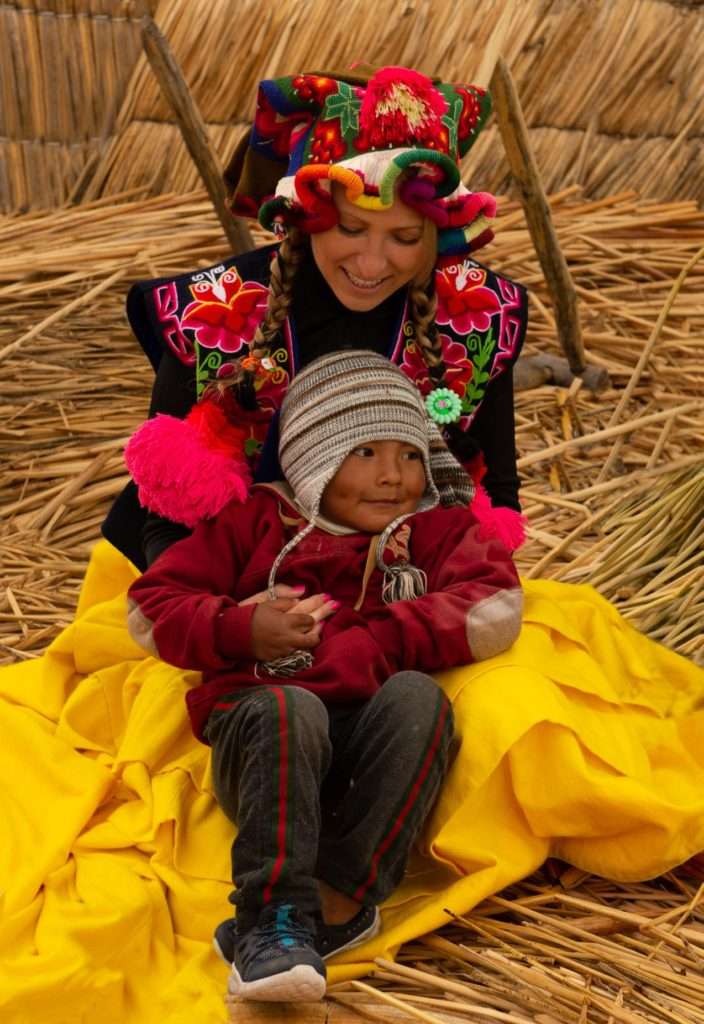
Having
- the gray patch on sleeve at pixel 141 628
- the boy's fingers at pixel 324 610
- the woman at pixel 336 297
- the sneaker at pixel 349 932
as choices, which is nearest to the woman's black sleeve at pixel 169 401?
the woman at pixel 336 297

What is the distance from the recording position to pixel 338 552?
7.54 feet

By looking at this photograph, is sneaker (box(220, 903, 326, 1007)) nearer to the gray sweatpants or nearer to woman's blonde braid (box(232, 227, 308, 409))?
the gray sweatpants

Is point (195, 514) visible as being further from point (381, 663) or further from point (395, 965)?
point (395, 965)

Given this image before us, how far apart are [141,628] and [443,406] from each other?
61 centimetres

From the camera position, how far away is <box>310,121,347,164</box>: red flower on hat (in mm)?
2270

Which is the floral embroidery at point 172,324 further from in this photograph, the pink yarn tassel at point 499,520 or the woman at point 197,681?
the pink yarn tassel at point 499,520

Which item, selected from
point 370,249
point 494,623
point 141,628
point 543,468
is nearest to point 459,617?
point 494,623

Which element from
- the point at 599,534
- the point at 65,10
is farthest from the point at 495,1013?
the point at 65,10

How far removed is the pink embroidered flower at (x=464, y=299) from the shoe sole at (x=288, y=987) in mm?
1153

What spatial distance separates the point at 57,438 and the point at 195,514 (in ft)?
5.11

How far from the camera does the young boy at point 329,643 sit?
1938 millimetres

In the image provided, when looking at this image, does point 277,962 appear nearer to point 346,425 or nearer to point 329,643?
point 329,643

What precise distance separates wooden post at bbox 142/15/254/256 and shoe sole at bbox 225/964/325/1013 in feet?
6.96

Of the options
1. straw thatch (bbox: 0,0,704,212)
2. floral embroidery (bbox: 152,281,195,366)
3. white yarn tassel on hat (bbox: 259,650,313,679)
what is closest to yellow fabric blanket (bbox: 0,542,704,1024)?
white yarn tassel on hat (bbox: 259,650,313,679)
